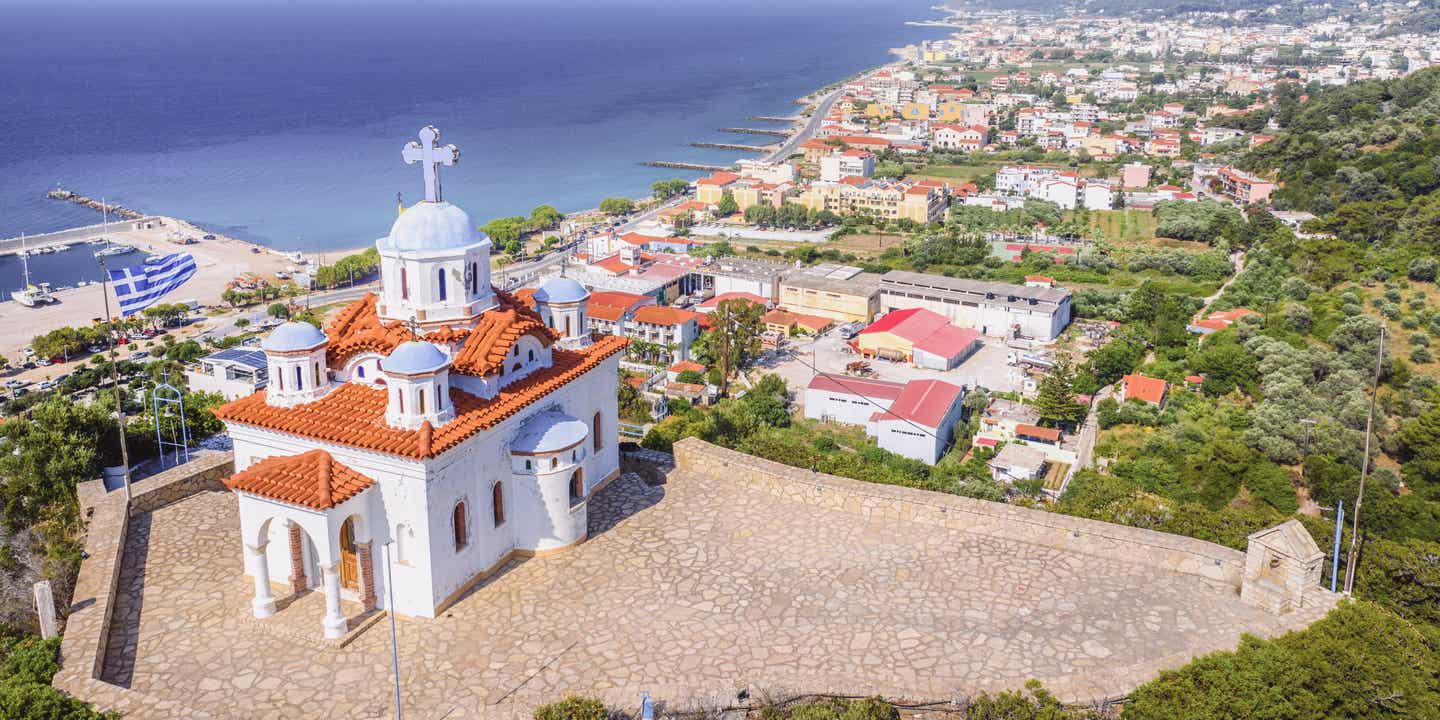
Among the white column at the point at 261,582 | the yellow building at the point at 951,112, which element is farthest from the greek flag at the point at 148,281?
the yellow building at the point at 951,112

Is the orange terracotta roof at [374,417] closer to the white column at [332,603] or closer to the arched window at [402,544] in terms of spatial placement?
the arched window at [402,544]

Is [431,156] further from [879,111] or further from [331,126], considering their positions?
[879,111]

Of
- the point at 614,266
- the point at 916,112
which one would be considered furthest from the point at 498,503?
the point at 916,112

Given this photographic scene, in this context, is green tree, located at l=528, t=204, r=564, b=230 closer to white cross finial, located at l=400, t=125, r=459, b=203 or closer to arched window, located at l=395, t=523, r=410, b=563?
white cross finial, located at l=400, t=125, r=459, b=203

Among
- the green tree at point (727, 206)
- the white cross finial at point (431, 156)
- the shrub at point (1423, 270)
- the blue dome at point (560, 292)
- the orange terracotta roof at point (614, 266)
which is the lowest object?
the orange terracotta roof at point (614, 266)

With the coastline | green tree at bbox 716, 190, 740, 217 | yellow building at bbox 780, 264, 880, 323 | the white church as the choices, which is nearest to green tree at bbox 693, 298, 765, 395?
yellow building at bbox 780, 264, 880, 323

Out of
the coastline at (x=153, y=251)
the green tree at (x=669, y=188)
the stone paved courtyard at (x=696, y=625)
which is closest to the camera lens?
the stone paved courtyard at (x=696, y=625)
